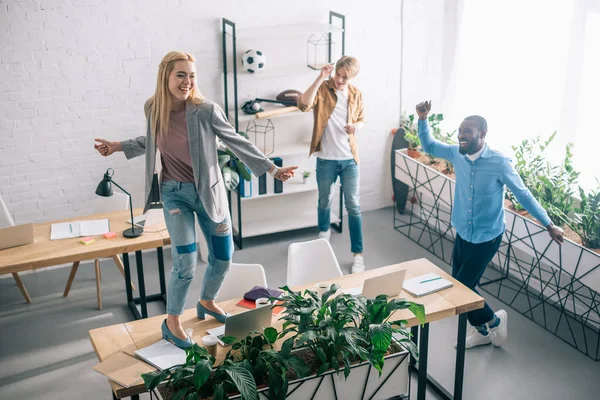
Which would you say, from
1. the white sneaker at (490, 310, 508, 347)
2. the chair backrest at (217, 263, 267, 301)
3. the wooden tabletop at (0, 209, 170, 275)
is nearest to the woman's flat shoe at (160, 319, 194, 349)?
the chair backrest at (217, 263, 267, 301)

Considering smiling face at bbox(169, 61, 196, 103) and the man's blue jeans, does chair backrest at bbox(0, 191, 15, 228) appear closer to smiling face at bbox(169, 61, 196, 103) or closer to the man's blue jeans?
the man's blue jeans

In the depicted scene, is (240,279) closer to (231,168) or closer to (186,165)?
(186,165)

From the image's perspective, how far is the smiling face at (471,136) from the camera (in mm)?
4082

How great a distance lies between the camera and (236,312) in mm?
→ 3562

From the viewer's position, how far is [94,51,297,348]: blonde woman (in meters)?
3.11

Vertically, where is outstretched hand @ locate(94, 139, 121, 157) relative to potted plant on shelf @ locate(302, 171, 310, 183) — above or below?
above

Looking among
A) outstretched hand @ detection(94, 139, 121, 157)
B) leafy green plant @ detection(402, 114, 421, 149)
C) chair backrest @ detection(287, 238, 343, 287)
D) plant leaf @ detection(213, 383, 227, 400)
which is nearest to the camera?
plant leaf @ detection(213, 383, 227, 400)

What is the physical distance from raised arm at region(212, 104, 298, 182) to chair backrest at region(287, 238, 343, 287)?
111 centimetres

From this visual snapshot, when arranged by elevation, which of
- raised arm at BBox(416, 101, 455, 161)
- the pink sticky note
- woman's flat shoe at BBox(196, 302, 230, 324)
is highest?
raised arm at BBox(416, 101, 455, 161)

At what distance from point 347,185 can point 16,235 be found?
2.50 metres

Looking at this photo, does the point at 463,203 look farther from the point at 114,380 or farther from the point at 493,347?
the point at 114,380

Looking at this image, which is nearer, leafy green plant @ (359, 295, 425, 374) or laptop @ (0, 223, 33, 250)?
leafy green plant @ (359, 295, 425, 374)

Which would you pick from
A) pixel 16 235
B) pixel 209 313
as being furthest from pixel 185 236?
pixel 16 235

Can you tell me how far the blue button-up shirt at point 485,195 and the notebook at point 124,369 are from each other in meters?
2.11
